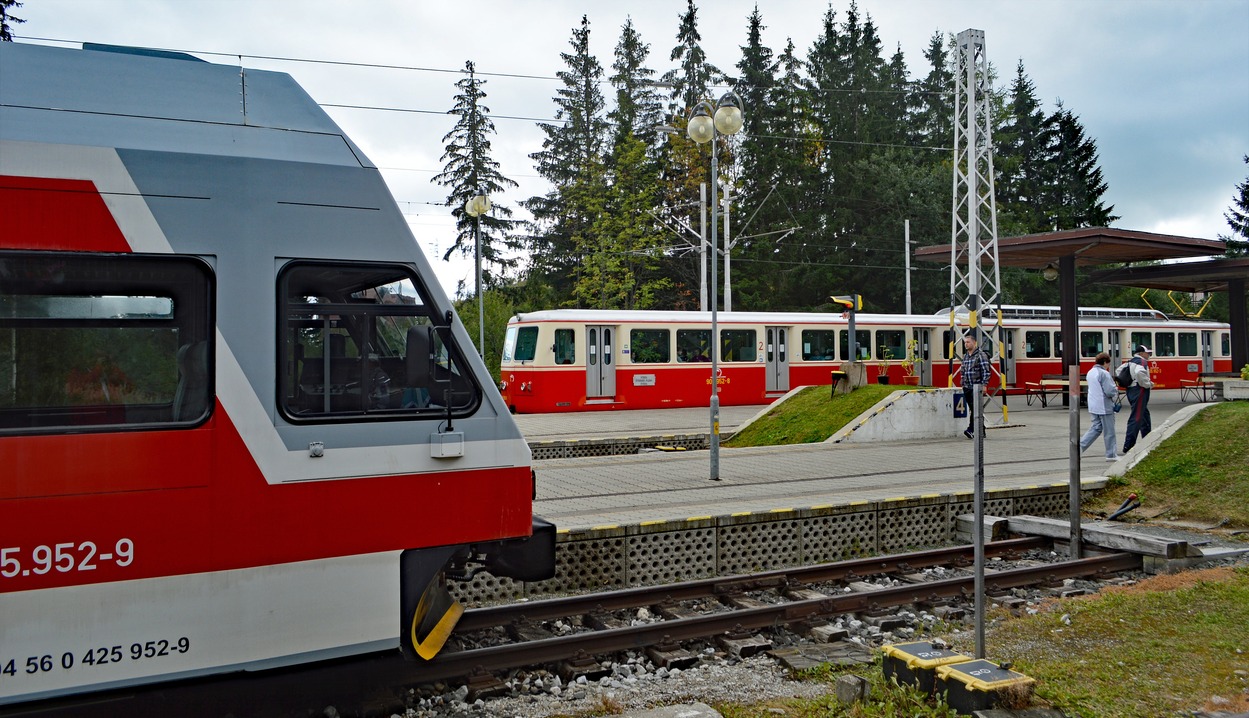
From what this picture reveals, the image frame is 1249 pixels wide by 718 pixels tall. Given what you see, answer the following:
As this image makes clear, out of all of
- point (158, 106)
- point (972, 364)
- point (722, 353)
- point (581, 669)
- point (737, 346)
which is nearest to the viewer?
point (158, 106)

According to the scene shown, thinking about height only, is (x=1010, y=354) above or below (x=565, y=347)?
below

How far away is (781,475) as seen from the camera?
12836 mm

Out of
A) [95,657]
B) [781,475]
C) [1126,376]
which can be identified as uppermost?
[1126,376]

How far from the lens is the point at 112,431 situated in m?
4.33

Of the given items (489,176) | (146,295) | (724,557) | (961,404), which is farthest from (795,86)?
(146,295)

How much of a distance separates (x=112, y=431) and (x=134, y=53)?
217 centimetres

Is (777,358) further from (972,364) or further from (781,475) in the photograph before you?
(781,475)

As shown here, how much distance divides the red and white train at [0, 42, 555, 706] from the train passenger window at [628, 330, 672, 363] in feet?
66.1

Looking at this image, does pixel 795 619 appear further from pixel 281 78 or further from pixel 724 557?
pixel 281 78

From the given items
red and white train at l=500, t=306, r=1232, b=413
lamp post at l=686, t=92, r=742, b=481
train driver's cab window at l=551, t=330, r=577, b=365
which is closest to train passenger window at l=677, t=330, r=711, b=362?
red and white train at l=500, t=306, r=1232, b=413

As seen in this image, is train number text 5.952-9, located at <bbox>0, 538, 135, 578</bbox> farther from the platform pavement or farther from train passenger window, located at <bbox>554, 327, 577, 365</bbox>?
train passenger window, located at <bbox>554, 327, 577, 365</bbox>

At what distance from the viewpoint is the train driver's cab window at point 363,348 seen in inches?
188

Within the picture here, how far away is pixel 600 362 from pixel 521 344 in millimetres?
2217

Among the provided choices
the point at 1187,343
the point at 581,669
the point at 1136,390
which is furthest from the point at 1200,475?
the point at 1187,343
